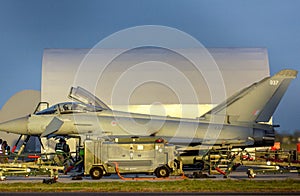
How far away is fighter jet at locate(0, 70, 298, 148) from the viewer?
2620 cm

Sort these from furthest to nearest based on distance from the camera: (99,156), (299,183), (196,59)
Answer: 1. (196,59)
2. (99,156)
3. (299,183)

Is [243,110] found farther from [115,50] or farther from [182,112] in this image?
[115,50]

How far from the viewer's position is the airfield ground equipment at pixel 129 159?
2089cm

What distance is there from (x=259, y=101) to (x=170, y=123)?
18.4 ft

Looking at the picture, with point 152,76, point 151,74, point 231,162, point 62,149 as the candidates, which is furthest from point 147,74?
point 231,162

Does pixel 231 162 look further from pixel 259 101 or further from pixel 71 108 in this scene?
pixel 71 108

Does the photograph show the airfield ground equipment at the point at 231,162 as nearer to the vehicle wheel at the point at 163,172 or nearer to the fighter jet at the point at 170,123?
the vehicle wheel at the point at 163,172

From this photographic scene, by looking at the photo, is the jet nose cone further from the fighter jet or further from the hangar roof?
the hangar roof

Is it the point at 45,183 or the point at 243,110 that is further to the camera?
the point at 243,110

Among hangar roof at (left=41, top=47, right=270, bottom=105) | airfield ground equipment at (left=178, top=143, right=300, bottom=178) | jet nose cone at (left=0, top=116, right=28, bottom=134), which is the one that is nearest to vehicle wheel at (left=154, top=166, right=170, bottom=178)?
airfield ground equipment at (left=178, top=143, right=300, bottom=178)

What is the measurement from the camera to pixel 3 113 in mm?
43219

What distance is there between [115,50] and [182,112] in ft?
23.9

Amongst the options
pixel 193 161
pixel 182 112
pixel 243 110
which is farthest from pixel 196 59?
pixel 193 161

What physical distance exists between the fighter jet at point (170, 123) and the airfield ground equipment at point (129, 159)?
5.20 meters
